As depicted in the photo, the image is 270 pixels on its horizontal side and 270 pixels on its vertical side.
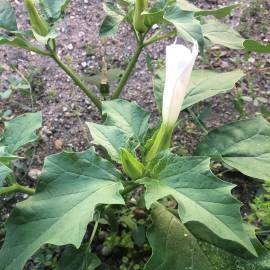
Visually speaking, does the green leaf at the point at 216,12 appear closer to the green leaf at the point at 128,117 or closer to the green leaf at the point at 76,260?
the green leaf at the point at 128,117

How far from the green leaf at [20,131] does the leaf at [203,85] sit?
0.38m

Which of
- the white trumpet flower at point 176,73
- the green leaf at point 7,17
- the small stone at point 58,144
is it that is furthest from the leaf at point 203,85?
the small stone at point 58,144

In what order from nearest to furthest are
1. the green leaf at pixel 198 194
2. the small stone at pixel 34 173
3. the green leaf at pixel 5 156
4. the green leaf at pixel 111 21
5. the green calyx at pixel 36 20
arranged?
the green leaf at pixel 198 194 → the green leaf at pixel 5 156 → the green calyx at pixel 36 20 → the green leaf at pixel 111 21 → the small stone at pixel 34 173

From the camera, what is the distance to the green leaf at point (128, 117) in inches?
53.4

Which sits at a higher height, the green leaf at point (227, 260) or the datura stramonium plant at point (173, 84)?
the datura stramonium plant at point (173, 84)

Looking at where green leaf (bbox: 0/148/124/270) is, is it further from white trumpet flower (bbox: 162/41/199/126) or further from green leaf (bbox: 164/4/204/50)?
green leaf (bbox: 164/4/204/50)

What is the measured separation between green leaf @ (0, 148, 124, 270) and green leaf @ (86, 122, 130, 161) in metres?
0.06

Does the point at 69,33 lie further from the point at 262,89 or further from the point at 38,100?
the point at 262,89

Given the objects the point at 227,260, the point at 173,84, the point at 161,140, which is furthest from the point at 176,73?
the point at 227,260

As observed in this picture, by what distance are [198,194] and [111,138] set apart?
12.0 inches

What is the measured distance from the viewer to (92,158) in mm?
1203

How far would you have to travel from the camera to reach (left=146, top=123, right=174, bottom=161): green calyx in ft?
3.96

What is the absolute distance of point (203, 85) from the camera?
157cm

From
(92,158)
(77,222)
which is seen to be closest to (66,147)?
(92,158)
